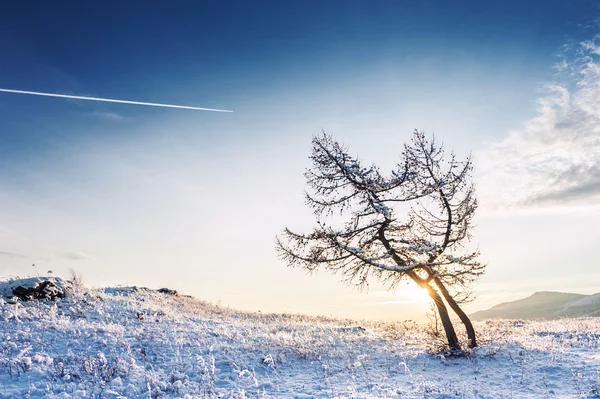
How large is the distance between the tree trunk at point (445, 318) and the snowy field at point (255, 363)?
875 millimetres

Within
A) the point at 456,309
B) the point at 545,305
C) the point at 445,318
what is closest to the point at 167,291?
the point at 445,318

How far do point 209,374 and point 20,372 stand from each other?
14.5 feet

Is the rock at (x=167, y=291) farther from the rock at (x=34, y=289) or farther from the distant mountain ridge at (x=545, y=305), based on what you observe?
the distant mountain ridge at (x=545, y=305)

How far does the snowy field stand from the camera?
8555mm

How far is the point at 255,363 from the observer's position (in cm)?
1100

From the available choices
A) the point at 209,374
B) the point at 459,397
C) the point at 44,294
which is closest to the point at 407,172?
the point at 459,397

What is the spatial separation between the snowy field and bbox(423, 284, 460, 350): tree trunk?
87cm

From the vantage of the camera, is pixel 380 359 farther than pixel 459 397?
Yes

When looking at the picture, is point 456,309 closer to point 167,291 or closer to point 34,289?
point 34,289

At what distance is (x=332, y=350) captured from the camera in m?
13.2

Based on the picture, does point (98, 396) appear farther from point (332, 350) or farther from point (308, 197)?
point (308, 197)

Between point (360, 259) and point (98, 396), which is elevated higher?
point (360, 259)

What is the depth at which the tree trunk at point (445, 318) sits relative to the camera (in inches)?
533

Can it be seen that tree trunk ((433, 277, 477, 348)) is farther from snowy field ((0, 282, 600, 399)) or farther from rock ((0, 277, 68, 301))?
rock ((0, 277, 68, 301))
